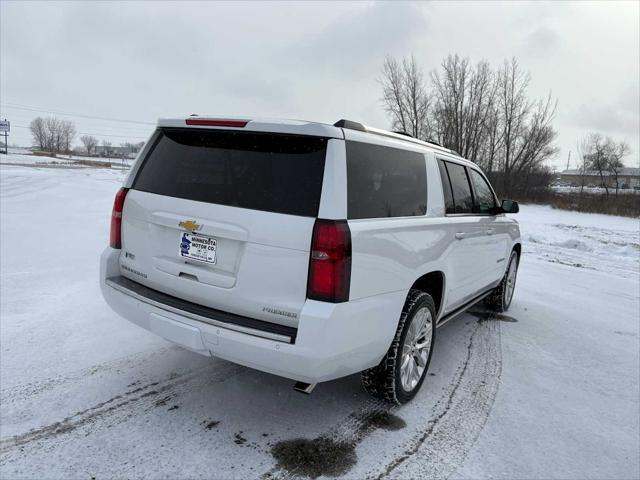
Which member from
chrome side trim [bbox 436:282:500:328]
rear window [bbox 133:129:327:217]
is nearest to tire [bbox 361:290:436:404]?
chrome side trim [bbox 436:282:500:328]

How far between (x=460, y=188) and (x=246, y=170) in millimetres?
2312

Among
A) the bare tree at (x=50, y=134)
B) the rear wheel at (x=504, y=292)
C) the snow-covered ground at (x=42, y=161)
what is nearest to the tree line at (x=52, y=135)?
the bare tree at (x=50, y=134)

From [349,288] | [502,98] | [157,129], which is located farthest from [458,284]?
[502,98]

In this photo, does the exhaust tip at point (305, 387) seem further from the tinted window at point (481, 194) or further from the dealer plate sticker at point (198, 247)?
the tinted window at point (481, 194)

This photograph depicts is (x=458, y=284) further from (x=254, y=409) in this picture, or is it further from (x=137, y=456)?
(x=137, y=456)

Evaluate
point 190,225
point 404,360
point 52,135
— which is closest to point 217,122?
point 190,225

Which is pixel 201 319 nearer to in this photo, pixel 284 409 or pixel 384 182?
pixel 284 409

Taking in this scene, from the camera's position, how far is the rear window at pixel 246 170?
2.43 m

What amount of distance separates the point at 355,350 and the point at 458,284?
1.74 meters

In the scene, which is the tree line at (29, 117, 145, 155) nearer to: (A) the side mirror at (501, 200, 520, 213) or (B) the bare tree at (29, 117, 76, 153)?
(B) the bare tree at (29, 117, 76, 153)

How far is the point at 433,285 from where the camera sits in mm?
3520

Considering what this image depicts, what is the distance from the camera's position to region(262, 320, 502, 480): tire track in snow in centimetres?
249

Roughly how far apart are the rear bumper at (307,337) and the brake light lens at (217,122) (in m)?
1.17

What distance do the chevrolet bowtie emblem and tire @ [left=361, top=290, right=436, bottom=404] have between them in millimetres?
1478
